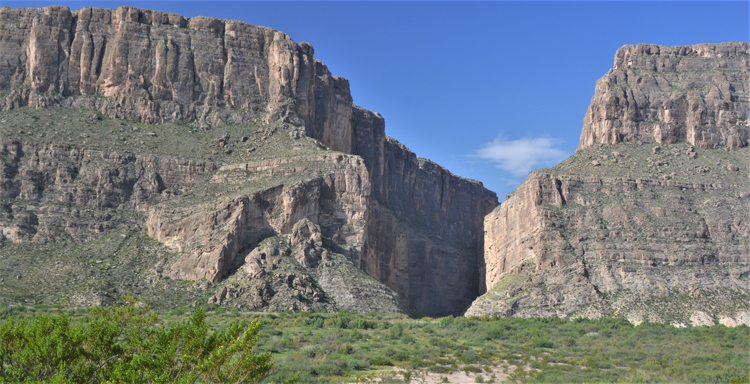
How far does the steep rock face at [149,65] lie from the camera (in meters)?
102

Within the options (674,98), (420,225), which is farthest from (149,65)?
(674,98)

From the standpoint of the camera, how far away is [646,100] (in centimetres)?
10981

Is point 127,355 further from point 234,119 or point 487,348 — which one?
point 234,119

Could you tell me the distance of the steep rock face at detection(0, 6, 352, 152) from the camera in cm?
10150

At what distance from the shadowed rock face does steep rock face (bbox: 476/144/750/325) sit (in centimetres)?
2032

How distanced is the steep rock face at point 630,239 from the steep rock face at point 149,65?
3886cm

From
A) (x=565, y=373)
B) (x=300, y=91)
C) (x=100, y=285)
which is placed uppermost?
(x=300, y=91)

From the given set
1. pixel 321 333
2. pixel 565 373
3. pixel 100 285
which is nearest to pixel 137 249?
pixel 100 285

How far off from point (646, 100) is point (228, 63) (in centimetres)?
6085

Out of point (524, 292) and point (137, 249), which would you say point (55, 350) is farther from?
point (524, 292)

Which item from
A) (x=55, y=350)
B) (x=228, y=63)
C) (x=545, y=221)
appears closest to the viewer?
(x=55, y=350)

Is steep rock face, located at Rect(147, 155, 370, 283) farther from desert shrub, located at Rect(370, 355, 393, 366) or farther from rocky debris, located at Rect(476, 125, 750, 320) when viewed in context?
desert shrub, located at Rect(370, 355, 393, 366)

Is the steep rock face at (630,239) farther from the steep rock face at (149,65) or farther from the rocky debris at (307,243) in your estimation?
the steep rock face at (149,65)

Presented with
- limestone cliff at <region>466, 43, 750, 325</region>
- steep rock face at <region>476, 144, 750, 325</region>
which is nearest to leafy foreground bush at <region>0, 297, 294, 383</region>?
A: limestone cliff at <region>466, 43, 750, 325</region>
